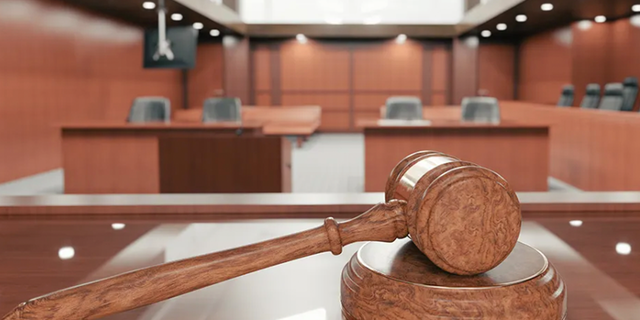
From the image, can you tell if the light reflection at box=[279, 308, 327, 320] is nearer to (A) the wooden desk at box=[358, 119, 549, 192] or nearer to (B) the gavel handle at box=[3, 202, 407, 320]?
(B) the gavel handle at box=[3, 202, 407, 320]

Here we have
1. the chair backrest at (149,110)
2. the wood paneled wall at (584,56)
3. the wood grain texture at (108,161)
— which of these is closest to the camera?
the wood grain texture at (108,161)

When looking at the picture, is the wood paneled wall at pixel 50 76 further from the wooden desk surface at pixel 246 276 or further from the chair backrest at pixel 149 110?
the wooden desk surface at pixel 246 276

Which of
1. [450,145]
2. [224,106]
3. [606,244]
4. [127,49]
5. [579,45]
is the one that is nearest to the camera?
[606,244]

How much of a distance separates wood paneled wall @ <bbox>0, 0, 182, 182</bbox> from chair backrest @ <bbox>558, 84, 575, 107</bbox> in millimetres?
8331

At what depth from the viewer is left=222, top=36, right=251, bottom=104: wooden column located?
14.1 meters

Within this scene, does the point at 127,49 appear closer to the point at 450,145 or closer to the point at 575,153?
the point at 450,145

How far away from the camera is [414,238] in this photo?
0.52 meters

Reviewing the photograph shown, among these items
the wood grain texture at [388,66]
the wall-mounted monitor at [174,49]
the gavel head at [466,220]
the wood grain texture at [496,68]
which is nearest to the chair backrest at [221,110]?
the wall-mounted monitor at [174,49]

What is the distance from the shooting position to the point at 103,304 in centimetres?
45

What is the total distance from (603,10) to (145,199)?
1064 centimetres

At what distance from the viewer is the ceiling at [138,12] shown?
344 inches

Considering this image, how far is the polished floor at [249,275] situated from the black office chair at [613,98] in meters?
8.90

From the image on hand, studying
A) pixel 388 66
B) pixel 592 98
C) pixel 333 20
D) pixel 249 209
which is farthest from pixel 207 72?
pixel 249 209

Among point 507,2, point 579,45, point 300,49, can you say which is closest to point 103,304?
point 507,2
